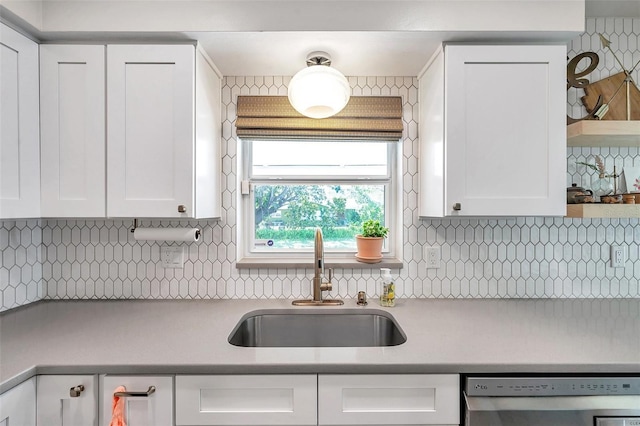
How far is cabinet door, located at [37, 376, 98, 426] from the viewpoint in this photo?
107cm

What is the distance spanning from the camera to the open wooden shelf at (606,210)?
1.46 metres

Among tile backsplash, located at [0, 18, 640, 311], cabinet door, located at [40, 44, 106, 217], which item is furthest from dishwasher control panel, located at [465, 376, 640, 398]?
cabinet door, located at [40, 44, 106, 217]

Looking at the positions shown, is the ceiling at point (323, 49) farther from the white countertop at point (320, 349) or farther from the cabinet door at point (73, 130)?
the white countertop at point (320, 349)

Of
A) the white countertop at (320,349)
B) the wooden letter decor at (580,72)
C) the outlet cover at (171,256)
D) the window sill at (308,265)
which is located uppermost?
the wooden letter decor at (580,72)

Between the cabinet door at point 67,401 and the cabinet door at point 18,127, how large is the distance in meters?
0.67

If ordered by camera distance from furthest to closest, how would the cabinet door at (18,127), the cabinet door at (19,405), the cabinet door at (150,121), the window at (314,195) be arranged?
the window at (314,195) → the cabinet door at (150,121) → the cabinet door at (18,127) → the cabinet door at (19,405)

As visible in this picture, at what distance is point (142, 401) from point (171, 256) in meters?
0.81

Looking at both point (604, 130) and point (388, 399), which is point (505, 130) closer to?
point (604, 130)

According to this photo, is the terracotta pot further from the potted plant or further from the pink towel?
the pink towel

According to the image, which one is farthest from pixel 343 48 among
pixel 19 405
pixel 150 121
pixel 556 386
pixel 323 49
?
pixel 19 405

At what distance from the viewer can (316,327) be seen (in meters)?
1.67

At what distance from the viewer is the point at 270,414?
1103 mm

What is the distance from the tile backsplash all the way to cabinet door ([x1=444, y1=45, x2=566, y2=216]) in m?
0.38

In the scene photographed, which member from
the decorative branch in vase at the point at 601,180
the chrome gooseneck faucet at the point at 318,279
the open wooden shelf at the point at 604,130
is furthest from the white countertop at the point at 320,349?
the open wooden shelf at the point at 604,130
